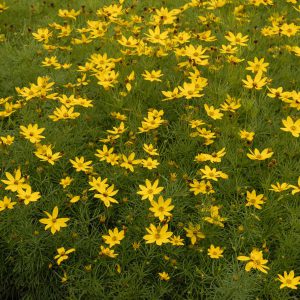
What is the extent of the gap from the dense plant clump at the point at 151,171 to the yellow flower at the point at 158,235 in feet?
0.03

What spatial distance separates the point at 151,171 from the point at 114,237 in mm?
557

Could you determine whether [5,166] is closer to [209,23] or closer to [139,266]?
[139,266]

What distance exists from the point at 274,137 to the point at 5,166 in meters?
1.68

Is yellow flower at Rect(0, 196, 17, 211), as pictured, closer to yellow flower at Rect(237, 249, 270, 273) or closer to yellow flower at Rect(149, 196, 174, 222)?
yellow flower at Rect(149, 196, 174, 222)

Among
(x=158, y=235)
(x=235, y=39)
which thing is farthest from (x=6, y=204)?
(x=235, y=39)

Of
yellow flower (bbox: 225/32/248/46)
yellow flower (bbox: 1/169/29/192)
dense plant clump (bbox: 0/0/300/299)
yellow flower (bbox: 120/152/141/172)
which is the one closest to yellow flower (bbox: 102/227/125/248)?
dense plant clump (bbox: 0/0/300/299)

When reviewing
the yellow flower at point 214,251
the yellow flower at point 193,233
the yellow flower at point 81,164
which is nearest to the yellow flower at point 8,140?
the yellow flower at point 81,164

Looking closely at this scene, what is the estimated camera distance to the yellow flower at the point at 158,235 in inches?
99.5

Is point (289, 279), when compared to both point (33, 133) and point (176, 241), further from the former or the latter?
point (33, 133)

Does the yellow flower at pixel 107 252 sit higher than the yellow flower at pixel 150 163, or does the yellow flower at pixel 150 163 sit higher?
the yellow flower at pixel 150 163

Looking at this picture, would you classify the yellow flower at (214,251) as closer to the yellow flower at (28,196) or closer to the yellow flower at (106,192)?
the yellow flower at (106,192)

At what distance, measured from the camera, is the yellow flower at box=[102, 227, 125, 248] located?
2.59 meters

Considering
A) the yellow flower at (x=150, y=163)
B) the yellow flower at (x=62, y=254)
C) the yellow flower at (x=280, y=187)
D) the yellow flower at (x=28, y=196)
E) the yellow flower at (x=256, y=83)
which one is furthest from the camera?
the yellow flower at (x=256, y=83)

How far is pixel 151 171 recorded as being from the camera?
305cm
